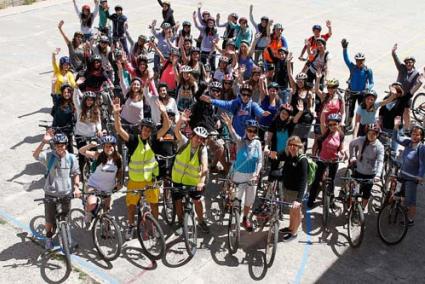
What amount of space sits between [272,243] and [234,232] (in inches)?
26.6

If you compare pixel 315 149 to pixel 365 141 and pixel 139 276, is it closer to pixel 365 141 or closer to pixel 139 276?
pixel 365 141

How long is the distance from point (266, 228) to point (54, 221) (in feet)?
12.7

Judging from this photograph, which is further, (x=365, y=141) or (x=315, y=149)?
(x=315, y=149)

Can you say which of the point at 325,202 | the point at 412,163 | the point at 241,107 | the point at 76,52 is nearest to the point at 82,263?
the point at 241,107

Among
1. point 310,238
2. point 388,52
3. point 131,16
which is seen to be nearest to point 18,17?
point 131,16

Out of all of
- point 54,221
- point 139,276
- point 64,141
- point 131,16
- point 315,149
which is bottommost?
point 139,276

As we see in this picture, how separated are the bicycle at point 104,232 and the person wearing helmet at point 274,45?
737cm

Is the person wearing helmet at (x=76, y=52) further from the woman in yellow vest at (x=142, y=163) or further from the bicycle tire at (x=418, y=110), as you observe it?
the bicycle tire at (x=418, y=110)

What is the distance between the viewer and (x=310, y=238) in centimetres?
955

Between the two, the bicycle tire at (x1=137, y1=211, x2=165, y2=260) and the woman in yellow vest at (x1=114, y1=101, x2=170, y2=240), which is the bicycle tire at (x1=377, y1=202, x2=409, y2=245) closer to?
the bicycle tire at (x1=137, y1=211, x2=165, y2=260)

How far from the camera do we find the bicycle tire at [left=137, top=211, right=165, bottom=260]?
28.1ft

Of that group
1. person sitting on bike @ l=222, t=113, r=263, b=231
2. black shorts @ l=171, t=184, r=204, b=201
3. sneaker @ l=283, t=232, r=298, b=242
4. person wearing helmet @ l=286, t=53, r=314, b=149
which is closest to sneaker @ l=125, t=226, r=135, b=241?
black shorts @ l=171, t=184, r=204, b=201

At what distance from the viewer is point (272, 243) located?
8.69m

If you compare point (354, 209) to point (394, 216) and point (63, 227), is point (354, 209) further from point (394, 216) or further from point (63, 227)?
point (63, 227)
